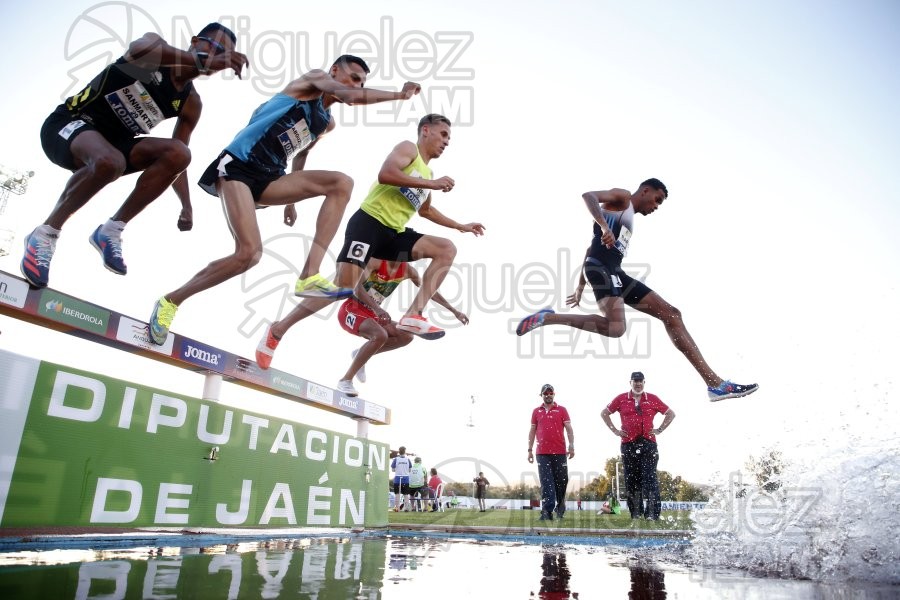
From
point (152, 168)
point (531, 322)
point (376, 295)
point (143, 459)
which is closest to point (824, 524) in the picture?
point (531, 322)

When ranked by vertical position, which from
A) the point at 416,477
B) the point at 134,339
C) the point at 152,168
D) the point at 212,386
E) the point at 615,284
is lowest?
the point at 416,477

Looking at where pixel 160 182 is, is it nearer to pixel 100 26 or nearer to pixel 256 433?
pixel 100 26

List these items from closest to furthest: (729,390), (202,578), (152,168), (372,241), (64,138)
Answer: (202,578)
(64,138)
(152,168)
(372,241)
(729,390)

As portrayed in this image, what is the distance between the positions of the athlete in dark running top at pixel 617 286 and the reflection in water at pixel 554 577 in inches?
88.9

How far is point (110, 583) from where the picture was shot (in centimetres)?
201

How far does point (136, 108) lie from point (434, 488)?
1920cm

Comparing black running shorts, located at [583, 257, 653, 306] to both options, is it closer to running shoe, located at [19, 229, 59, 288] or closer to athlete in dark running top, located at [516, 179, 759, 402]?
athlete in dark running top, located at [516, 179, 759, 402]

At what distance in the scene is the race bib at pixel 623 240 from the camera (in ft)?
18.1

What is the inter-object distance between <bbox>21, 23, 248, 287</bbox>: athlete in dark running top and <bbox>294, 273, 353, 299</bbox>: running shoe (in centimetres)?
116

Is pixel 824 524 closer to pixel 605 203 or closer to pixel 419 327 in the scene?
pixel 419 327

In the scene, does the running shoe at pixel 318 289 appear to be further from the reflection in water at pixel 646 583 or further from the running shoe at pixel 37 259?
the reflection in water at pixel 646 583

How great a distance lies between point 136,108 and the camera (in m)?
3.84

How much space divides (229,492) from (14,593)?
3.15 meters

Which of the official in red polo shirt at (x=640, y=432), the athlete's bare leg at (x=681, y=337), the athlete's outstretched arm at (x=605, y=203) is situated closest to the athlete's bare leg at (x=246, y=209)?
the athlete's outstretched arm at (x=605, y=203)
